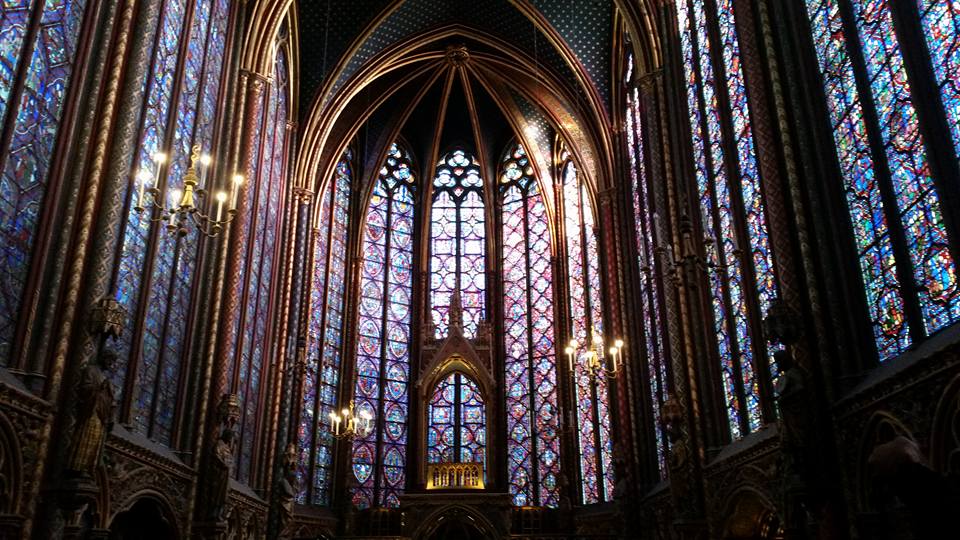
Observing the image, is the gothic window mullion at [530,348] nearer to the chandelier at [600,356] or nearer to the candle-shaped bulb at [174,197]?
the chandelier at [600,356]

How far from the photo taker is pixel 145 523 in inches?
540

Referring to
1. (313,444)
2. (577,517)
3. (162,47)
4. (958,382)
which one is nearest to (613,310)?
(577,517)

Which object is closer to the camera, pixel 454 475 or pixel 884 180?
pixel 884 180

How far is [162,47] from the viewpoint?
1399cm

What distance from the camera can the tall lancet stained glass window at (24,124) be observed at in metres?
9.45

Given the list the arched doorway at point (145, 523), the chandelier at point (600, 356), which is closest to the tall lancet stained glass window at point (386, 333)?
the chandelier at point (600, 356)

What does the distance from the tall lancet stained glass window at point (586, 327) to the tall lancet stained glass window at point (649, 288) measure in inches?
92.2

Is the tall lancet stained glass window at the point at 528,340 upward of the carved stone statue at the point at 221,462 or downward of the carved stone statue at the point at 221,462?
upward

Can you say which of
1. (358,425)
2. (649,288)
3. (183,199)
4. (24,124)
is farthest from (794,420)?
(358,425)

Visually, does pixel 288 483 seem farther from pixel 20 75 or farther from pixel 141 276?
pixel 20 75

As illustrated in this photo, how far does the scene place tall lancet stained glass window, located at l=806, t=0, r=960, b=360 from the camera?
878cm

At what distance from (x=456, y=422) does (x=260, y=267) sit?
891cm

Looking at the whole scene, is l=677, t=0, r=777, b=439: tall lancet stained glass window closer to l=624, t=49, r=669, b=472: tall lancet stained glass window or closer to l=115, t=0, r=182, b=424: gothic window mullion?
l=624, t=49, r=669, b=472: tall lancet stained glass window

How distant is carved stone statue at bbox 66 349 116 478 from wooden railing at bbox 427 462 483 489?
1456 cm
